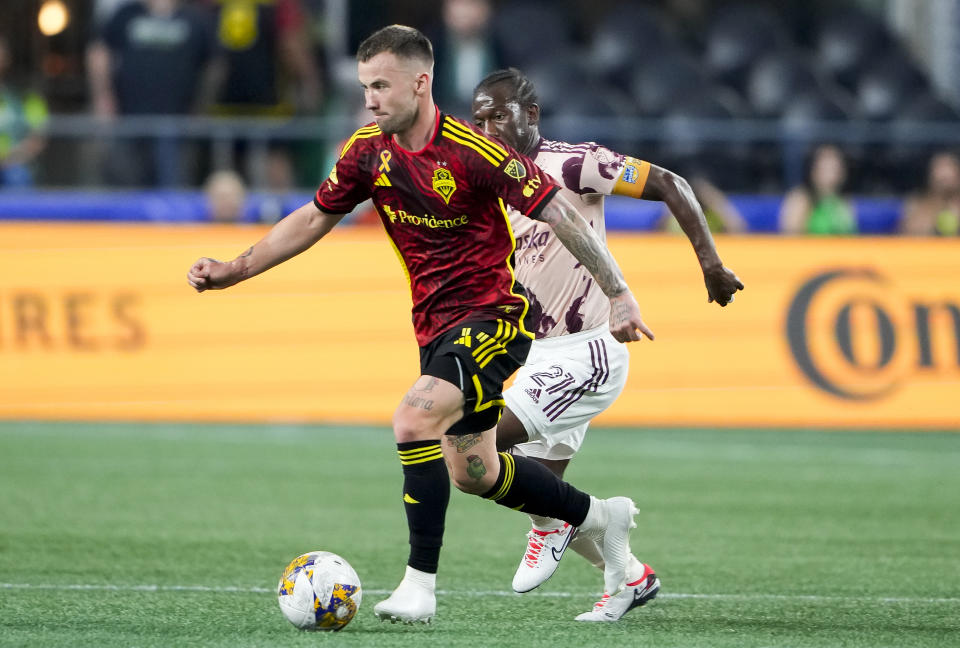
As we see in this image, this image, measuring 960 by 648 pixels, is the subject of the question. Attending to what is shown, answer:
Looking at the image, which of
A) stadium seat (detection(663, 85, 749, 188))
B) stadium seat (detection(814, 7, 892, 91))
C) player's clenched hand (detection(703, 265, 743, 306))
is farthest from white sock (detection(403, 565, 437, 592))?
stadium seat (detection(814, 7, 892, 91))

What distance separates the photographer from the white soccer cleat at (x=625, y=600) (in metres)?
5.77

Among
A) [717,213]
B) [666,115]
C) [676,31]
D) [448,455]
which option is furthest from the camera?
→ [676,31]

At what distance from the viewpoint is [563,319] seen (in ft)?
20.5

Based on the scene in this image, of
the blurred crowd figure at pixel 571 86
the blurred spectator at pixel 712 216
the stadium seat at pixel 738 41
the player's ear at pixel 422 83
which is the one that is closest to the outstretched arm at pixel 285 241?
the player's ear at pixel 422 83

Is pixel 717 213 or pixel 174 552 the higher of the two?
pixel 717 213

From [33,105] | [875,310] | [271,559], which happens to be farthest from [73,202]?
[271,559]

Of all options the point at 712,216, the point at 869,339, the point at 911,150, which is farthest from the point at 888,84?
the point at 869,339

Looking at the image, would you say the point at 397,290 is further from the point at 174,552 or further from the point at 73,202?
the point at 174,552

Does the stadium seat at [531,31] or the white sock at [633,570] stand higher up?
the stadium seat at [531,31]

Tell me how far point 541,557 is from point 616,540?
0.95 ft

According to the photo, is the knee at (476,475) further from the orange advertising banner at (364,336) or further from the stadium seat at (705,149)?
the stadium seat at (705,149)

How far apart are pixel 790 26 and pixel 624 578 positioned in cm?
1607

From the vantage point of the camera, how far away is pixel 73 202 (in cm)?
1446

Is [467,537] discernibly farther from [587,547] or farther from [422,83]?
[422,83]
